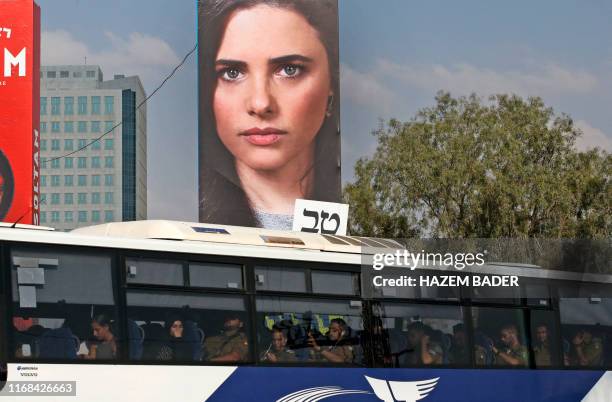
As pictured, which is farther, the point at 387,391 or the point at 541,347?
the point at 541,347

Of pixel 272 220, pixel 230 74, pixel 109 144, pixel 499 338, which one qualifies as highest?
pixel 109 144

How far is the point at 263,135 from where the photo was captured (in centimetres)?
3697

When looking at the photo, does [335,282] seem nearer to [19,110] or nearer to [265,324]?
[265,324]

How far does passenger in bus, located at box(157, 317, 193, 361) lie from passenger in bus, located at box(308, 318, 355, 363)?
1781mm

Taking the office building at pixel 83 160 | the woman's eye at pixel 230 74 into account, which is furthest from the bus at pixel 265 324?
the office building at pixel 83 160

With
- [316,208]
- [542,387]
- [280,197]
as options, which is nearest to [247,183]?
[280,197]

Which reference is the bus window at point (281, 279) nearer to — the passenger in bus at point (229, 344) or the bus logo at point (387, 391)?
the passenger in bus at point (229, 344)

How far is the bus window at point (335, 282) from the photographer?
14.5 metres

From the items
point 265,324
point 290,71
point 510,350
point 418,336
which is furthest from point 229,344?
point 290,71

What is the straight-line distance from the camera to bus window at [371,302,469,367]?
14938 mm

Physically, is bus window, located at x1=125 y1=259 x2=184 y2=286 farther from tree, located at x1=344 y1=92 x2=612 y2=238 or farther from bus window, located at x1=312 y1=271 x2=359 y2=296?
tree, located at x1=344 y1=92 x2=612 y2=238

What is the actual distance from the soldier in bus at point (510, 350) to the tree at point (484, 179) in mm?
26099

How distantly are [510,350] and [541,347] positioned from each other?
543 millimetres

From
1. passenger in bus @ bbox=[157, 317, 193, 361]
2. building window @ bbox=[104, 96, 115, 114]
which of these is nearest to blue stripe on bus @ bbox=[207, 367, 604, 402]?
passenger in bus @ bbox=[157, 317, 193, 361]
